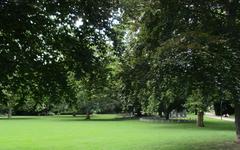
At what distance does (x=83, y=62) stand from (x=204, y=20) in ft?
24.0

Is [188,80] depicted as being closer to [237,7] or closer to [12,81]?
[237,7]

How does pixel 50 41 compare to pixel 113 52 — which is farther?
pixel 113 52

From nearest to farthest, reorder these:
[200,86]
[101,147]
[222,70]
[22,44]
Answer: [22,44], [222,70], [200,86], [101,147]

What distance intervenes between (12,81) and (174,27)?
710 centimetres

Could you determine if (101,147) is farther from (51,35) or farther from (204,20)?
(51,35)

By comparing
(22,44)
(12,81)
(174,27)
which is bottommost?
(12,81)

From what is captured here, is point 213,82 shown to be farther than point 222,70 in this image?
Yes

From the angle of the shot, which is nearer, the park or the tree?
the tree

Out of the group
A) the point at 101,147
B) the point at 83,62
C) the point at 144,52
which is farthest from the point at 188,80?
the point at 83,62

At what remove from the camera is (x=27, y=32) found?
9898 millimetres

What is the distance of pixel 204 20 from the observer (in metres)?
16.2

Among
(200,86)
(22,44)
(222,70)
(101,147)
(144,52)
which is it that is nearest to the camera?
(22,44)

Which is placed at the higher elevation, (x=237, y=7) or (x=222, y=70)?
(x=237, y=7)

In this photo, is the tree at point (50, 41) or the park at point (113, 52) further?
the park at point (113, 52)
